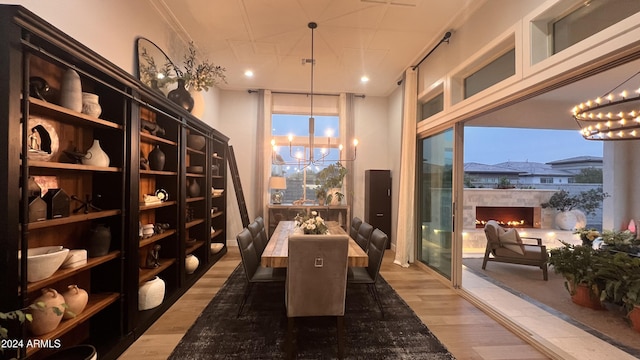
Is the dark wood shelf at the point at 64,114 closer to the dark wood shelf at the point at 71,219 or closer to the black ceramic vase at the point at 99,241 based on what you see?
the dark wood shelf at the point at 71,219

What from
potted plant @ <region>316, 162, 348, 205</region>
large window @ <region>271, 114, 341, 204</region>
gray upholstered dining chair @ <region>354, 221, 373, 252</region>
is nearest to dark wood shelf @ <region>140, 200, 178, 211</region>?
gray upholstered dining chair @ <region>354, 221, 373, 252</region>

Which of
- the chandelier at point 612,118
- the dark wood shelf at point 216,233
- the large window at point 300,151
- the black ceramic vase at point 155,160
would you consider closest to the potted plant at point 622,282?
→ the chandelier at point 612,118

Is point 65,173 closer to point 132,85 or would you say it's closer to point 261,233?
point 132,85

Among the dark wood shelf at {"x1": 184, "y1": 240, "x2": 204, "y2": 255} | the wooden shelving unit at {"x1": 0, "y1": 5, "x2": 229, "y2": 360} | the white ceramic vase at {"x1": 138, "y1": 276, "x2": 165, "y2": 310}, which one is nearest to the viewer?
the wooden shelving unit at {"x1": 0, "y1": 5, "x2": 229, "y2": 360}

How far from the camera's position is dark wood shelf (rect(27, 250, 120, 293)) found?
1.48 meters

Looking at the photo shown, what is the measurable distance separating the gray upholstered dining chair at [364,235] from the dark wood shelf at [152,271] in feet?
7.66

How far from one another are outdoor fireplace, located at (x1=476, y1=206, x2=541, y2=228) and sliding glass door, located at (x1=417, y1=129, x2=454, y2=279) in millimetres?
4200

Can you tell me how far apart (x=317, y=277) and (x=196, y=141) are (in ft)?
9.37

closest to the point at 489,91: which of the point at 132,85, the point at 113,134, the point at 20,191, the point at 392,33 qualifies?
the point at 392,33

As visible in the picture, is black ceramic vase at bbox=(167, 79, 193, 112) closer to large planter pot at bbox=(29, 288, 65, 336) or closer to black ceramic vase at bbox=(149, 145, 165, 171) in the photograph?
black ceramic vase at bbox=(149, 145, 165, 171)

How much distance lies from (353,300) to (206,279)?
2115 mm

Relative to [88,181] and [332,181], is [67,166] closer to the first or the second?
[88,181]

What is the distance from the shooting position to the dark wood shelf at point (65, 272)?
148cm

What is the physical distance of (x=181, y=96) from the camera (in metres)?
3.27
